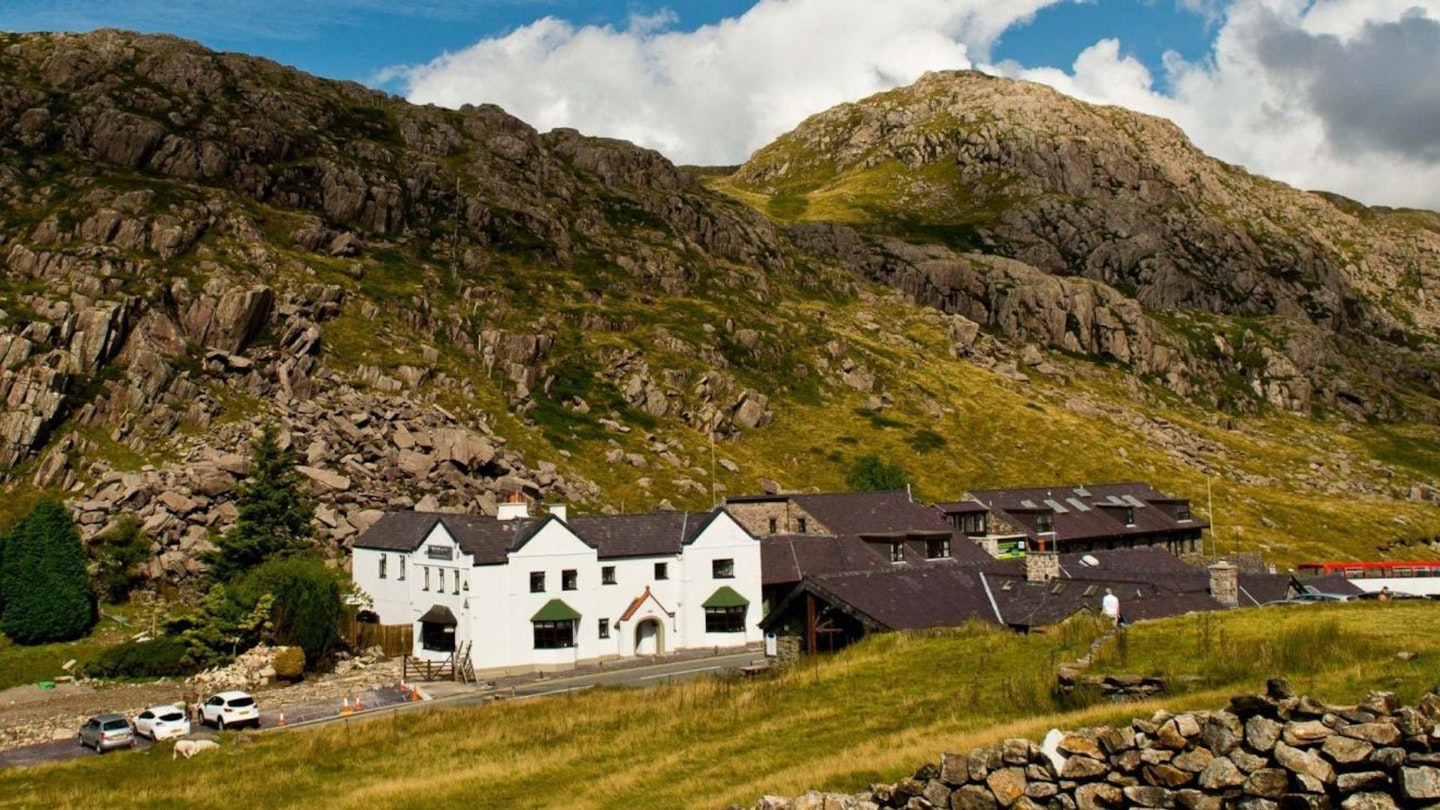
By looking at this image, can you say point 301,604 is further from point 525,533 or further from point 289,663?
point 525,533

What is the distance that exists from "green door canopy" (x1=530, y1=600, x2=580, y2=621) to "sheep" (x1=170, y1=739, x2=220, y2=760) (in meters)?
30.1

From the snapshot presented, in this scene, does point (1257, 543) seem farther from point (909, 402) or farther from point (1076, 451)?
point (909, 402)

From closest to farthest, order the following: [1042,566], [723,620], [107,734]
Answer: [107,734] < [1042,566] < [723,620]

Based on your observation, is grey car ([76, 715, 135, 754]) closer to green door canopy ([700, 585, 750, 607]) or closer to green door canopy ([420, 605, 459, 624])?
green door canopy ([420, 605, 459, 624])

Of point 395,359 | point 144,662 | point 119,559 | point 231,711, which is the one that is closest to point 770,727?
point 231,711

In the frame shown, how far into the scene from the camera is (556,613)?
235 ft

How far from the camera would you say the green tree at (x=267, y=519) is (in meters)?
79.2

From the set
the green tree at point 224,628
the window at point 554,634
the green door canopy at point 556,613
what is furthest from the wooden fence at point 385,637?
the green door canopy at point 556,613

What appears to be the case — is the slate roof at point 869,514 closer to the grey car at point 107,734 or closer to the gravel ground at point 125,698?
the gravel ground at point 125,698

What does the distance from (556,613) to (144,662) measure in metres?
26.9

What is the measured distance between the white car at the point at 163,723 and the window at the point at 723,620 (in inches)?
1434

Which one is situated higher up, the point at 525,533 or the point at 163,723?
the point at 525,533

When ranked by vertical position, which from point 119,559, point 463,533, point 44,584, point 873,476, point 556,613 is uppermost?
point 873,476

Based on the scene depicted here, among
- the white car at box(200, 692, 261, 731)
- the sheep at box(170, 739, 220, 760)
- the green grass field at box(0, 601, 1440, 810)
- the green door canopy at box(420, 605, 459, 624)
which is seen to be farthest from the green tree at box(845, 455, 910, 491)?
the sheep at box(170, 739, 220, 760)
